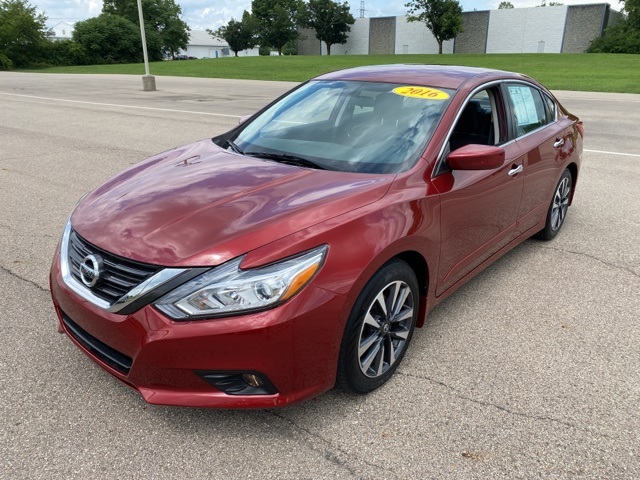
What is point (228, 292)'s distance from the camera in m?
2.19

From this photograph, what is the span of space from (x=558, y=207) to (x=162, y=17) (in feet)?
301

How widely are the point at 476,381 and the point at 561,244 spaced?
2.61 metres

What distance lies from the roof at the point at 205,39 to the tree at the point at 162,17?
2559 centimetres

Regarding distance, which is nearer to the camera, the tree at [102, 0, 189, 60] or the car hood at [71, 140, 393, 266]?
the car hood at [71, 140, 393, 266]

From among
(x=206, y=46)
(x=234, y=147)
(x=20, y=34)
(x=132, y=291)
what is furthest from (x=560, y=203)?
(x=206, y=46)

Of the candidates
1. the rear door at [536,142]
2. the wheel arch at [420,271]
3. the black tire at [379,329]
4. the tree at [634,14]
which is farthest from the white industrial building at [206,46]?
the black tire at [379,329]

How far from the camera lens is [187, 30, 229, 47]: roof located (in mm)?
114956

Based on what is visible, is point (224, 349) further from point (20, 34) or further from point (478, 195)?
point (20, 34)

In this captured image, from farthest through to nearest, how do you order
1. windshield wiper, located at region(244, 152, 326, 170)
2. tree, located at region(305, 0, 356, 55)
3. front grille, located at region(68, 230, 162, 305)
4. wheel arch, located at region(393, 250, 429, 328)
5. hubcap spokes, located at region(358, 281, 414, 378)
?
tree, located at region(305, 0, 356, 55) < windshield wiper, located at region(244, 152, 326, 170) < wheel arch, located at region(393, 250, 429, 328) < hubcap spokes, located at region(358, 281, 414, 378) < front grille, located at region(68, 230, 162, 305)

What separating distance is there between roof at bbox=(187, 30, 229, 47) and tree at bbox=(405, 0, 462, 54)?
6127 centimetres

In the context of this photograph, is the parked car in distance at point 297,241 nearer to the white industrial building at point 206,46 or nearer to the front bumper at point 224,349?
the front bumper at point 224,349

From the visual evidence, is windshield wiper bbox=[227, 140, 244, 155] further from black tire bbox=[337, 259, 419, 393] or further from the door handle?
the door handle

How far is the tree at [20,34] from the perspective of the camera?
156 ft

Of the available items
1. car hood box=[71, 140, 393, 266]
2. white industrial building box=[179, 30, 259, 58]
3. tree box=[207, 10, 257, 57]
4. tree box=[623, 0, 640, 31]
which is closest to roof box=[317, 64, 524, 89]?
car hood box=[71, 140, 393, 266]
